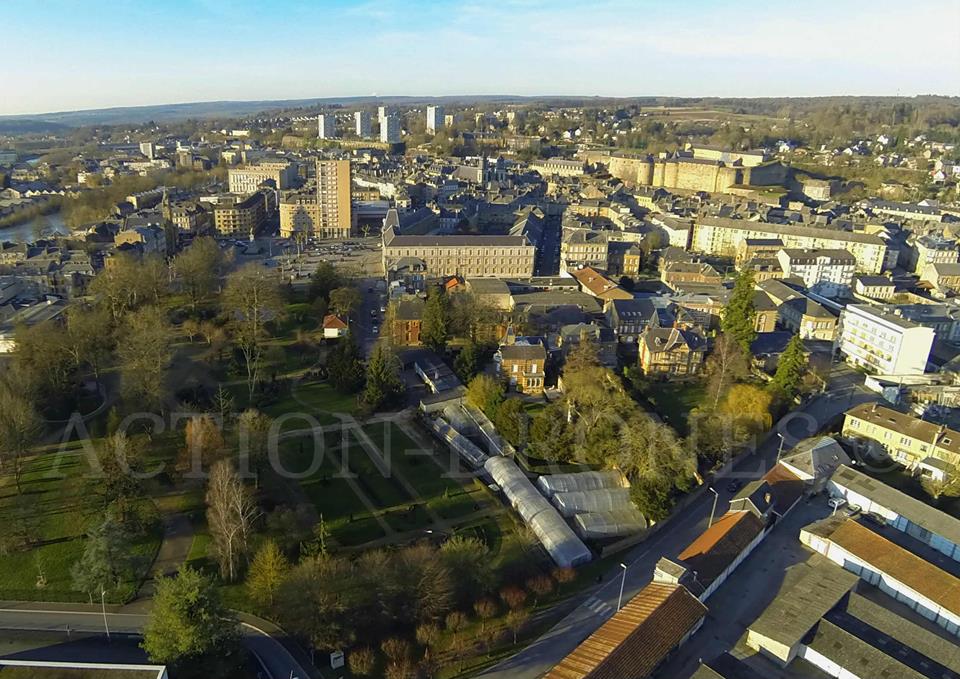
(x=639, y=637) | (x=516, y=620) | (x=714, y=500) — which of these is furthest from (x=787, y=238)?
(x=516, y=620)

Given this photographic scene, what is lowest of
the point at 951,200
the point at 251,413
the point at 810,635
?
the point at 810,635

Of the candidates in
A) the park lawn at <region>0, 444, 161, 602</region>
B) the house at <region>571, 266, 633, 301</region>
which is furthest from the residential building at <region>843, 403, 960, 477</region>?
the park lawn at <region>0, 444, 161, 602</region>

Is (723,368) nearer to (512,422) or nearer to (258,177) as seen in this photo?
(512,422)

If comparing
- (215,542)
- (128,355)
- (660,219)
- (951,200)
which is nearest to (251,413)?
(215,542)

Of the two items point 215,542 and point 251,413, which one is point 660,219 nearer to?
point 251,413

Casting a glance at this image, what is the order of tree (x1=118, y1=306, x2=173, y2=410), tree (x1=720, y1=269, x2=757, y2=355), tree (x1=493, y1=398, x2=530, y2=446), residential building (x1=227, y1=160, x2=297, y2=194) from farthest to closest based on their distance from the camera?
1. residential building (x1=227, y1=160, x2=297, y2=194)
2. tree (x1=720, y1=269, x2=757, y2=355)
3. tree (x1=118, y1=306, x2=173, y2=410)
4. tree (x1=493, y1=398, x2=530, y2=446)

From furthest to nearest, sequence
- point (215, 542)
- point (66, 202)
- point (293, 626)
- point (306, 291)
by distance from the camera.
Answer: point (66, 202) → point (306, 291) → point (215, 542) → point (293, 626)

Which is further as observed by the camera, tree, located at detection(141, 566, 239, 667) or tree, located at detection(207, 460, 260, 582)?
tree, located at detection(207, 460, 260, 582)

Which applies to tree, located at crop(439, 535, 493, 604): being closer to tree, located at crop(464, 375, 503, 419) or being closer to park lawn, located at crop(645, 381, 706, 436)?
tree, located at crop(464, 375, 503, 419)
